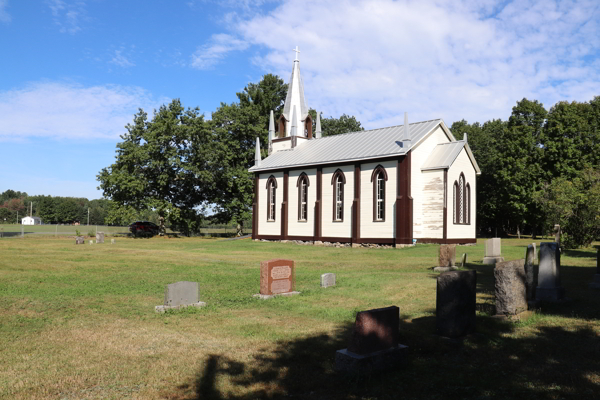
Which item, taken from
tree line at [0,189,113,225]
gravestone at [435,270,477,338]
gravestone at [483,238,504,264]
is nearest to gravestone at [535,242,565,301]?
gravestone at [435,270,477,338]

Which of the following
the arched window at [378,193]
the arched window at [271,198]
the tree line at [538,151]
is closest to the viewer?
the arched window at [378,193]

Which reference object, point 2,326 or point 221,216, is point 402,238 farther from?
point 221,216

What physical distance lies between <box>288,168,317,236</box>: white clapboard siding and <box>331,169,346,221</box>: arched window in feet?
6.98

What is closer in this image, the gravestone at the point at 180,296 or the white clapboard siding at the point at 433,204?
the gravestone at the point at 180,296

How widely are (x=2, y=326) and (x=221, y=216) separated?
46710 millimetres

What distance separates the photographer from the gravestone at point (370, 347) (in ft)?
21.7

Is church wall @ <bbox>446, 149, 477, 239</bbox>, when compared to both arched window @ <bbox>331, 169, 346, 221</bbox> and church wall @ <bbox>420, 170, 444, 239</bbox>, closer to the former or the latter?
church wall @ <bbox>420, 170, 444, 239</bbox>

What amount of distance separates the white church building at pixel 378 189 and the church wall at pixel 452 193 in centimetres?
7

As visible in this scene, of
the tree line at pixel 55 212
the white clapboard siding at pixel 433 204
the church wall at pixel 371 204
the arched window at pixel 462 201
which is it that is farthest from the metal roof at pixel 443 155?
the tree line at pixel 55 212

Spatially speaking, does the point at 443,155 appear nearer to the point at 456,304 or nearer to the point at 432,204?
the point at 432,204

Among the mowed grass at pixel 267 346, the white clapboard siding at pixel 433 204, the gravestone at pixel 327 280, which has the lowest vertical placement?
the mowed grass at pixel 267 346

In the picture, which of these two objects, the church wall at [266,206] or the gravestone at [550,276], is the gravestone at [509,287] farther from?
the church wall at [266,206]

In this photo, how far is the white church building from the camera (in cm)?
3231

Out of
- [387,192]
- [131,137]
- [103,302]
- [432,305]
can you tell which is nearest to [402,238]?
[387,192]
